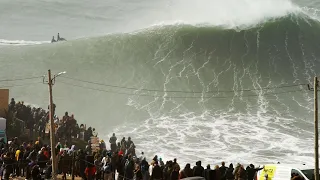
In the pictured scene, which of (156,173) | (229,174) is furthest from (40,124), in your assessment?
(229,174)

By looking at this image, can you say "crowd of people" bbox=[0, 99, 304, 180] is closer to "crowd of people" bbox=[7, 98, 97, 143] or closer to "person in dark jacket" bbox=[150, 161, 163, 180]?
"person in dark jacket" bbox=[150, 161, 163, 180]

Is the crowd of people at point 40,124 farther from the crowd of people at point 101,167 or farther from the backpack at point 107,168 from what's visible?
the backpack at point 107,168

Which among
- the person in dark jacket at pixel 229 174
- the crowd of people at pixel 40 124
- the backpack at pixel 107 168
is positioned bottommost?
the person in dark jacket at pixel 229 174

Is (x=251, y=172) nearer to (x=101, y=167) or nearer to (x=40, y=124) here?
(x=101, y=167)

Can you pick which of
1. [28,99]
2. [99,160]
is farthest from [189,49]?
[99,160]

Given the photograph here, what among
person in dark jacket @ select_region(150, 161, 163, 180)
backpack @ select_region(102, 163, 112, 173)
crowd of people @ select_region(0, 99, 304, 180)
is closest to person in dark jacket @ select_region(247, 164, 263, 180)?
crowd of people @ select_region(0, 99, 304, 180)

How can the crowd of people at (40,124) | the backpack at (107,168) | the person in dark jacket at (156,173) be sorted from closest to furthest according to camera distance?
the person in dark jacket at (156,173) < the backpack at (107,168) < the crowd of people at (40,124)

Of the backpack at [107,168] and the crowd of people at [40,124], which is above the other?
the crowd of people at [40,124]

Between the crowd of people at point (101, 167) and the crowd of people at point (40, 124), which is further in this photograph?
the crowd of people at point (40, 124)

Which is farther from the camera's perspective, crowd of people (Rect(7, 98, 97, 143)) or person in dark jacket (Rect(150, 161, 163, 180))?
crowd of people (Rect(7, 98, 97, 143))

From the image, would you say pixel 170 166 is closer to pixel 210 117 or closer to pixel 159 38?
pixel 210 117

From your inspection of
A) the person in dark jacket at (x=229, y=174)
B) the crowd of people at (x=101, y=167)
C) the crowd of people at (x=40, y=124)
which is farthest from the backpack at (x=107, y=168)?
the crowd of people at (x=40, y=124)
